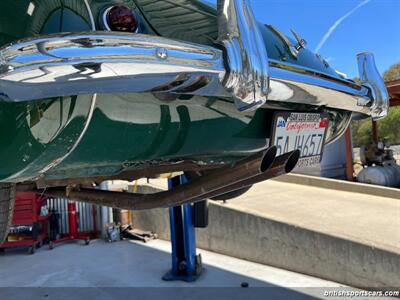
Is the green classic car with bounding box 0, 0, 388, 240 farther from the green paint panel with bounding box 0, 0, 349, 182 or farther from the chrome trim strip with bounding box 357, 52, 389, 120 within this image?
the chrome trim strip with bounding box 357, 52, 389, 120

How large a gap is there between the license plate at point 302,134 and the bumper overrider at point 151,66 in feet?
0.74

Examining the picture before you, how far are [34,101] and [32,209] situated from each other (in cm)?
756

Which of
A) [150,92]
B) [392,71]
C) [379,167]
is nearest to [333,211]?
[379,167]

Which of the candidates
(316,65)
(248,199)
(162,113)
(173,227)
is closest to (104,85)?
(162,113)

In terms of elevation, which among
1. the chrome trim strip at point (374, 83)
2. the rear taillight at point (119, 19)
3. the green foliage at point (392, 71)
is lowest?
the chrome trim strip at point (374, 83)

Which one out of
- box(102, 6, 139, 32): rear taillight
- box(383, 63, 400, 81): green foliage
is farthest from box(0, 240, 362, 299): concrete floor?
box(383, 63, 400, 81): green foliage

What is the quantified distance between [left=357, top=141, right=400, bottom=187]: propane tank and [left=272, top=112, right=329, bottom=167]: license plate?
27.6 feet

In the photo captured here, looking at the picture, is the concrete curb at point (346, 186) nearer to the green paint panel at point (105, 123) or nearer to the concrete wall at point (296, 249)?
the concrete wall at point (296, 249)

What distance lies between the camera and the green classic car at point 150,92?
3.28 feet

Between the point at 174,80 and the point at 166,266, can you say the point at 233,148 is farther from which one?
the point at 166,266

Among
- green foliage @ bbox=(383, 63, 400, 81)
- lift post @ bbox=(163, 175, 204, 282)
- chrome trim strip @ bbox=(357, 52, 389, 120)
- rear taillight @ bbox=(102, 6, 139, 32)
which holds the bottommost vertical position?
lift post @ bbox=(163, 175, 204, 282)

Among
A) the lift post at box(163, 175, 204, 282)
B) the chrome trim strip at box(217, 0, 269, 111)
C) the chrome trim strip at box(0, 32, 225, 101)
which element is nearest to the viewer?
the chrome trim strip at box(0, 32, 225, 101)

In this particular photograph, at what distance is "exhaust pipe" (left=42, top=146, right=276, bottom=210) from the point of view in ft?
5.74

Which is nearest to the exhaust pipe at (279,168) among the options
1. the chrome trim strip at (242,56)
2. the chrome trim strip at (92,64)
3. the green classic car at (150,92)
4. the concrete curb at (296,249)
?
the green classic car at (150,92)
